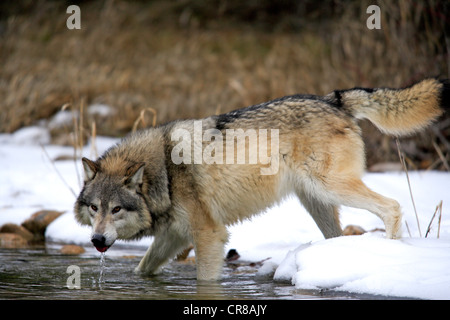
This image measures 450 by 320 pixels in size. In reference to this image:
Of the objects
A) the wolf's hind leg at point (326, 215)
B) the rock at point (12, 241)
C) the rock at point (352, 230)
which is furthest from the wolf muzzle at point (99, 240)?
the rock at point (352, 230)

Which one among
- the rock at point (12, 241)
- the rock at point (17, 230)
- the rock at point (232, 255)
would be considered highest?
the rock at point (17, 230)

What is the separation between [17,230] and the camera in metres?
6.66

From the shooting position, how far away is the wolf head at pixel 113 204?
15.2 feet

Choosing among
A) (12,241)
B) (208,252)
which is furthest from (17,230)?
(208,252)

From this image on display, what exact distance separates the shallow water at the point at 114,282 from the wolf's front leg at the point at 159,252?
0.10 meters

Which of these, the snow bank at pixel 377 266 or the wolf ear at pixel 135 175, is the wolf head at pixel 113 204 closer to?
the wolf ear at pixel 135 175

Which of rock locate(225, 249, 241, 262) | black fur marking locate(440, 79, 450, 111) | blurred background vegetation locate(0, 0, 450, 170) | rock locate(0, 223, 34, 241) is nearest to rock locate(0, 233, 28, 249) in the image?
rock locate(0, 223, 34, 241)

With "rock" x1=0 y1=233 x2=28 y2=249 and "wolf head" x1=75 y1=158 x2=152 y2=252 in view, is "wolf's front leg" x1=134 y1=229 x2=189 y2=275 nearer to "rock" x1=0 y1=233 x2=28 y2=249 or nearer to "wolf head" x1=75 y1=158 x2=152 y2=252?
"wolf head" x1=75 y1=158 x2=152 y2=252

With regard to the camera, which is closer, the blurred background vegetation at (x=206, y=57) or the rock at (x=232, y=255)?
the rock at (x=232, y=255)

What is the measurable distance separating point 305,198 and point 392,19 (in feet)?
15.8

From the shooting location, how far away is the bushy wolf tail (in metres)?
4.90

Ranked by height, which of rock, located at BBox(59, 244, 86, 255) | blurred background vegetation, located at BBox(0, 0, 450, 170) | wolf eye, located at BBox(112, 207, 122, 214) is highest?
blurred background vegetation, located at BBox(0, 0, 450, 170)

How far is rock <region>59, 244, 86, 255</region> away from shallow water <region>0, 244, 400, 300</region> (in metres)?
0.09

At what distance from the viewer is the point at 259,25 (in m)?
20.1
